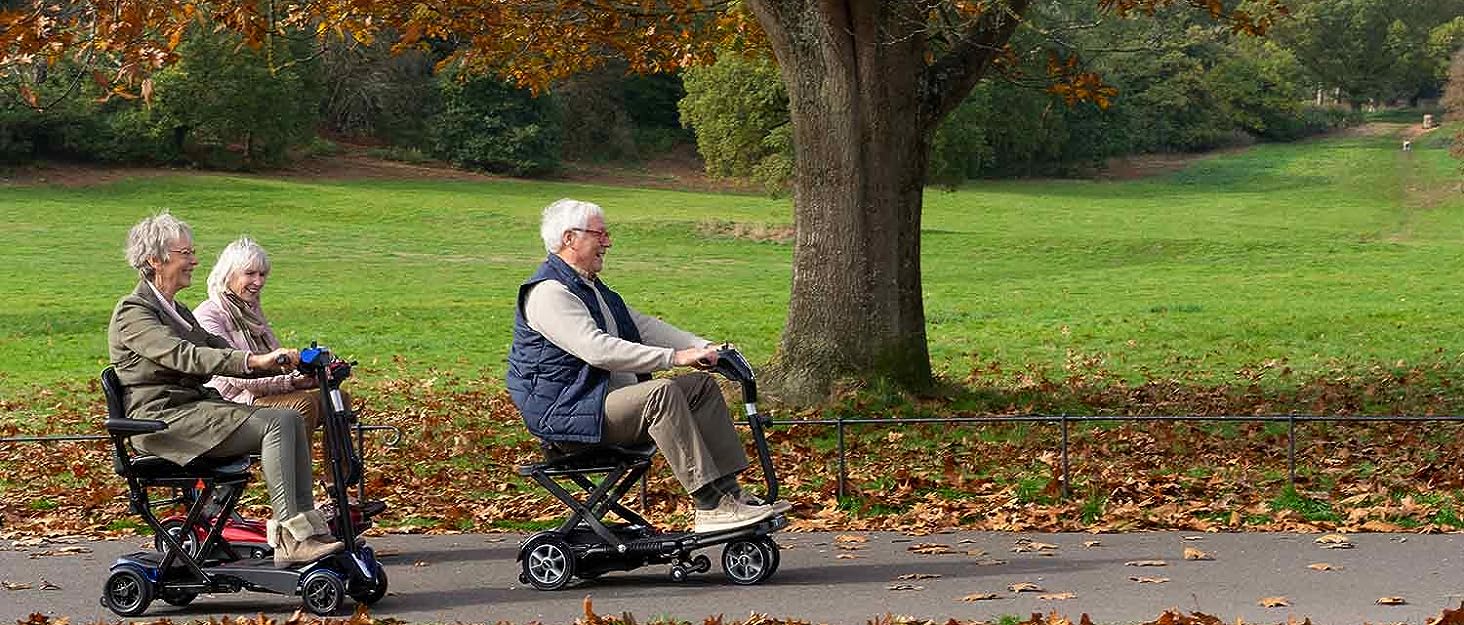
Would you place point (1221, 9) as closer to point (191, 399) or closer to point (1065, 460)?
point (1065, 460)

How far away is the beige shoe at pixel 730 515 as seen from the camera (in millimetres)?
7914

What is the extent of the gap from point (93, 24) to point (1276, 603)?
978 cm

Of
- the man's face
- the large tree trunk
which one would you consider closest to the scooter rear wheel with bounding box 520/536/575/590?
the man's face

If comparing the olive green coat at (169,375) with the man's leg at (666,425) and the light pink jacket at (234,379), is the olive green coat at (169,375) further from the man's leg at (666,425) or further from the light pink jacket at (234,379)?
the man's leg at (666,425)

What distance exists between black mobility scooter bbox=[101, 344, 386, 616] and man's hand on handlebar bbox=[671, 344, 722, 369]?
55.1 inches

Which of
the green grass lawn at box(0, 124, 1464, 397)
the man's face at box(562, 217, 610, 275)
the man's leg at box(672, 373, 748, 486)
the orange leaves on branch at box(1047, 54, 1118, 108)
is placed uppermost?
the orange leaves on branch at box(1047, 54, 1118, 108)

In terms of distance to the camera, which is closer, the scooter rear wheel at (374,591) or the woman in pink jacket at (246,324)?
the scooter rear wheel at (374,591)

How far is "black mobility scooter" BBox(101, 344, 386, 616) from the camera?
7.60 metres

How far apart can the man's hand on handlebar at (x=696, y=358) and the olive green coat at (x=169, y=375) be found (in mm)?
1737

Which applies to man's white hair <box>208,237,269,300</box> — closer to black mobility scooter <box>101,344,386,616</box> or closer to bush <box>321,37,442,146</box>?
black mobility scooter <box>101,344,386,616</box>

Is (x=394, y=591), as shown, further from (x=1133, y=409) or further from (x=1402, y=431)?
(x=1133, y=409)

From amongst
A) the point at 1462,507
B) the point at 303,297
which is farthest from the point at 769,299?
the point at 1462,507

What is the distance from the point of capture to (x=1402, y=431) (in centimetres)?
1342

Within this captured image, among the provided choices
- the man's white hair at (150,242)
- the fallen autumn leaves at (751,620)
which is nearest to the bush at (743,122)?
the man's white hair at (150,242)
